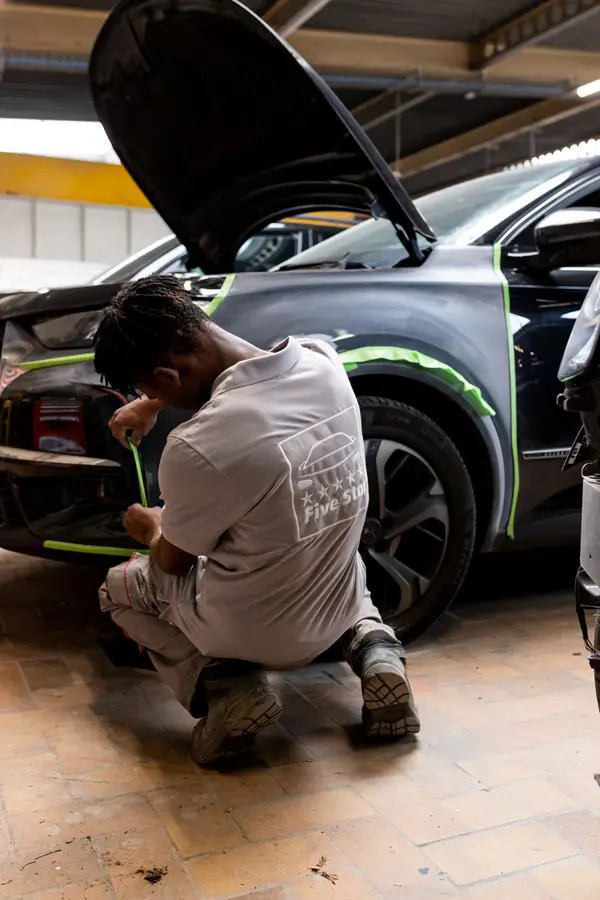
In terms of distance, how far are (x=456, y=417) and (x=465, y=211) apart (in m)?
0.90

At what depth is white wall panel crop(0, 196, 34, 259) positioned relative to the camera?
12.0 m

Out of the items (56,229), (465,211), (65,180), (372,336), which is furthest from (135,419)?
(56,229)

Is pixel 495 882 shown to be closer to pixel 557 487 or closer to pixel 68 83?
pixel 557 487

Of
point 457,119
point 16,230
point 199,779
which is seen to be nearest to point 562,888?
point 199,779

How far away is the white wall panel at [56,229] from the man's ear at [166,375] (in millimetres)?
11320

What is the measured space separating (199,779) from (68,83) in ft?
23.1

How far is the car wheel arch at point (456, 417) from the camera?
268cm

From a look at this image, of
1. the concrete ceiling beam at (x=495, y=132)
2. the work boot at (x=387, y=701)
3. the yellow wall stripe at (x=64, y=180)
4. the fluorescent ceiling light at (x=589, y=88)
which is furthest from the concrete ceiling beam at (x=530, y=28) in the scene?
the work boot at (x=387, y=701)

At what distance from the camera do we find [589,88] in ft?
27.5

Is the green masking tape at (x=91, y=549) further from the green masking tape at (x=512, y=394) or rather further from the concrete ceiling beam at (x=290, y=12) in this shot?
the concrete ceiling beam at (x=290, y=12)

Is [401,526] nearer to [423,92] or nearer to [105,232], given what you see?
[423,92]

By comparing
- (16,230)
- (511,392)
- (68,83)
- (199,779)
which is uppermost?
(68,83)

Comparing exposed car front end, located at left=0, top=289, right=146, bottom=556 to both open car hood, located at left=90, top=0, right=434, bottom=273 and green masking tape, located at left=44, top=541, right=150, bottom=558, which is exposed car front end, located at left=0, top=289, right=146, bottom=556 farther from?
open car hood, located at left=90, top=0, right=434, bottom=273

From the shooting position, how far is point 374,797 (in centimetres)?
195
